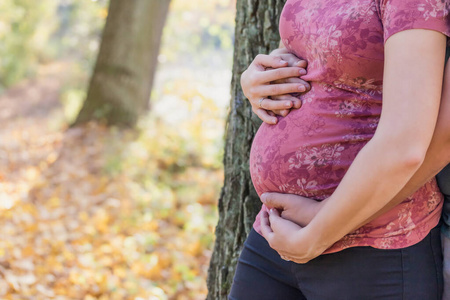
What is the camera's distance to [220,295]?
238 cm

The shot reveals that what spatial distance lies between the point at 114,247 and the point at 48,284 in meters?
0.74

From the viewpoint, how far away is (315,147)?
1385 millimetres

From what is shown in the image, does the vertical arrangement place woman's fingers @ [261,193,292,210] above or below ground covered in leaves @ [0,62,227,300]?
above

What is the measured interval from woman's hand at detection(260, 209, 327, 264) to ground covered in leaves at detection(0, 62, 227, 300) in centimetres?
251

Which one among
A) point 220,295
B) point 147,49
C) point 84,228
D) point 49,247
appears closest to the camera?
point 220,295

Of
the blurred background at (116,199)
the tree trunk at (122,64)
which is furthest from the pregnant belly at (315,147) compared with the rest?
the tree trunk at (122,64)

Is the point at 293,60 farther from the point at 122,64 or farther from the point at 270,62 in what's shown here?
the point at 122,64

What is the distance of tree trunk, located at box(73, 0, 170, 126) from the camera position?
306 inches

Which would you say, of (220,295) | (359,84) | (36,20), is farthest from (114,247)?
(36,20)

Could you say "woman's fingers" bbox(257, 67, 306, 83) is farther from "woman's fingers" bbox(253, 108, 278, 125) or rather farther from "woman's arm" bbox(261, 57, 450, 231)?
"woman's arm" bbox(261, 57, 450, 231)

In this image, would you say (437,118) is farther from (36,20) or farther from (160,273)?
(36,20)

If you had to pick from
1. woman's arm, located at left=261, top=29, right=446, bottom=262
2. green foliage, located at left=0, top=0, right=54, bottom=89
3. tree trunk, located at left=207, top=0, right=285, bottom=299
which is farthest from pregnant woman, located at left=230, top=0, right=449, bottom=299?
green foliage, located at left=0, top=0, right=54, bottom=89

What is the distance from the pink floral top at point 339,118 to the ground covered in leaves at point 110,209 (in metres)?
2.61

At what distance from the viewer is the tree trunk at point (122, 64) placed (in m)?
7.78
